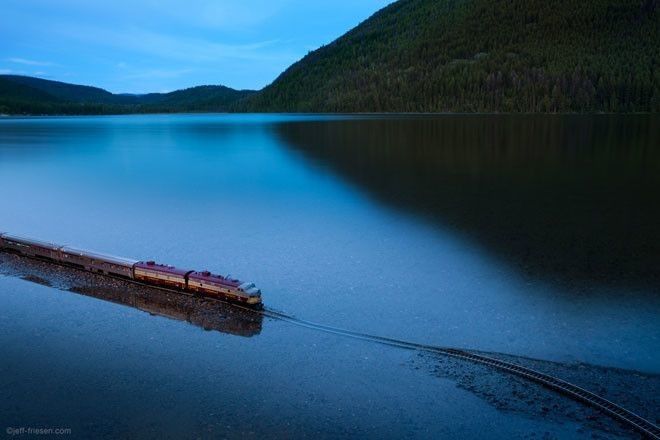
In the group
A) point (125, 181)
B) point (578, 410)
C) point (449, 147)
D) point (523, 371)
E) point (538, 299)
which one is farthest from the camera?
point (449, 147)

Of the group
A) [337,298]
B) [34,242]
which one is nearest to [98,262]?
[34,242]

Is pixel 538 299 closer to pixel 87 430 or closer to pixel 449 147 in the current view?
pixel 87 430

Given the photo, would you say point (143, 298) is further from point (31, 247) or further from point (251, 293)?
point (31, 247)

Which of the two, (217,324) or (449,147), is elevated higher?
(449,147)

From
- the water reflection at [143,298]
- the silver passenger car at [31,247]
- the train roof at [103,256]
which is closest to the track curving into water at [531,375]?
the water reflection at [143,298]

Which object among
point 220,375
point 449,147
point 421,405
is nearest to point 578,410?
point 421,405

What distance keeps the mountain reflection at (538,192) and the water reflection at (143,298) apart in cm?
1806

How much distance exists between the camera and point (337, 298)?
27.5m

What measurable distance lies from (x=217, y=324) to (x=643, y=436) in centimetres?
1789

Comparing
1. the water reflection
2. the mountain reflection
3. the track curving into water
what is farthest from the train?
the mountain reflection

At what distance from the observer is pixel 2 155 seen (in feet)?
336

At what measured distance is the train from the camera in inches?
1035

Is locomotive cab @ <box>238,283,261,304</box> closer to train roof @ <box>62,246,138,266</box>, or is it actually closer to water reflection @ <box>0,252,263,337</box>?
water reflection @ <box>0,252,263,337</box>

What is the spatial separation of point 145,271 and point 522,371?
68.5 feet
